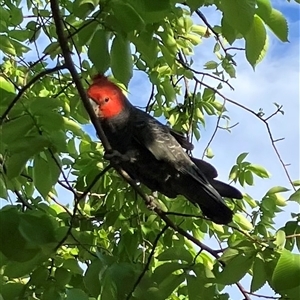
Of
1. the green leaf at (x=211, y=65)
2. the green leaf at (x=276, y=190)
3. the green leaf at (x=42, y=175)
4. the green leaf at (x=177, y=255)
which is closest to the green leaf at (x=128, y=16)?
the green leaf at (x=42, y=175)

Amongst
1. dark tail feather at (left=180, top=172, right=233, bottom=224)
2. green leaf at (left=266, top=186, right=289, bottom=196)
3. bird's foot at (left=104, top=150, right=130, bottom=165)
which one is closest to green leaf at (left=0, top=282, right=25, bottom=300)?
bird's foot at (left=104, top=150, right=130, bottom=165)

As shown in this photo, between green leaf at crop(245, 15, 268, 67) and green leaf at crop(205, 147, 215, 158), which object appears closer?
green leaf at crop(245, 15, 268, 67)

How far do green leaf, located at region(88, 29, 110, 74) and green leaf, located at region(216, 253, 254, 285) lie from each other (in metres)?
Answer: 0.43

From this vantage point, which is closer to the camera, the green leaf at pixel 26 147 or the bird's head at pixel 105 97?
the green leaf at pixel 26 147

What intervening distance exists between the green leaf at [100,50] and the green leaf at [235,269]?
43 cm

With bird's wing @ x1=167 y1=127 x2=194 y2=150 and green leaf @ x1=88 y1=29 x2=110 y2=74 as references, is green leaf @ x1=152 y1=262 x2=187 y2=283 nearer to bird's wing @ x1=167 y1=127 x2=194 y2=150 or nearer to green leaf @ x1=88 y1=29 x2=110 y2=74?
green leaf @ x1=88 y1=29 x2=110 y2=74

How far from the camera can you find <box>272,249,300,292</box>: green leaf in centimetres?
90

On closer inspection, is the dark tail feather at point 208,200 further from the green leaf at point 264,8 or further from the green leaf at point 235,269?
the green leaf at point 264,8

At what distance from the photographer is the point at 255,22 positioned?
1002 mm

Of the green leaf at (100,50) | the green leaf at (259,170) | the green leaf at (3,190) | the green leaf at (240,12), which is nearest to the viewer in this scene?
the green leaf at (240,12)

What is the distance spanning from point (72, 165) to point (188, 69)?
462mm

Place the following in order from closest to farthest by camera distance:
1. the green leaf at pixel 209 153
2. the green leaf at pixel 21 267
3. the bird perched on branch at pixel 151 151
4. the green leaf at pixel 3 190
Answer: the green leaf at pixel 21 267 → the green leaf at pixel 3 190 → the bird perched on branch at pixel 151 151 → the green leaf at pixel 209 153

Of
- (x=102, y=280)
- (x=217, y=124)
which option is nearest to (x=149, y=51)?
(x=102, y=280)

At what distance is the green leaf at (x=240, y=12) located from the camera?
0.87 metres
